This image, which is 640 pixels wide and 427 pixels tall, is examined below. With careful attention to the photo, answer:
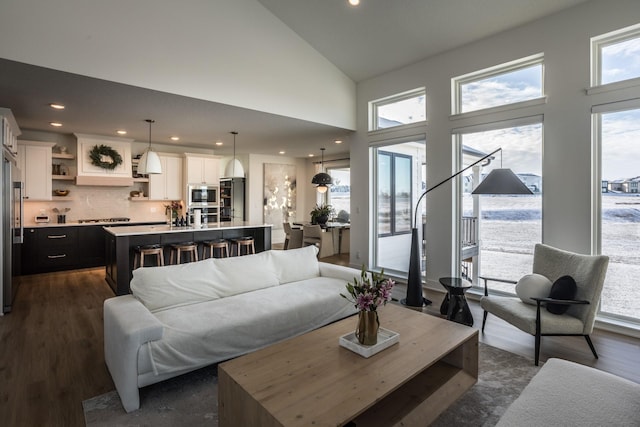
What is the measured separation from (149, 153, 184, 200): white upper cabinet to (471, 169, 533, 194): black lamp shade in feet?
22.6

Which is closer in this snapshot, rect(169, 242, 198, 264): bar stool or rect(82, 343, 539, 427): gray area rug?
rect(82, 343, 539, 427): gray area rug

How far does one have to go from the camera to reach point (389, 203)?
6.51 meters

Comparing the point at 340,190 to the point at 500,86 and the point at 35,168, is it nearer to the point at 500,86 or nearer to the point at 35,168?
the point at 500,86

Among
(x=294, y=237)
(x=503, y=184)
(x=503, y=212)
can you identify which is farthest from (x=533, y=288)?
(x=294, y=237)

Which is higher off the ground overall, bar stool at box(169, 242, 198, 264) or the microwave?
the microwave

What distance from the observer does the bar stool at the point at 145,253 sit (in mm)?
5195

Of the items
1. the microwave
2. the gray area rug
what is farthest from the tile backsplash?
the gray area rug

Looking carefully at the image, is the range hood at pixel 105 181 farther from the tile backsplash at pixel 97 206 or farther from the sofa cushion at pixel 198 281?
the sofa cushion at pixel 198 281

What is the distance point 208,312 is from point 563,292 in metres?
3.12

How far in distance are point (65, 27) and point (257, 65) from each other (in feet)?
7.48

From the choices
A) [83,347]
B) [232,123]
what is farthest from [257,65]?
[83,347]

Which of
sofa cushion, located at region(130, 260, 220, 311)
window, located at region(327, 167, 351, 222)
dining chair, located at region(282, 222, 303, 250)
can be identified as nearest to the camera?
sofa cushion, located at region(130, 260, 220, 311)

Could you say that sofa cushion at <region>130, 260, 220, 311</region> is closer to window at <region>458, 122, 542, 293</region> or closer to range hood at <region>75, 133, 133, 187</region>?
window at <region>458, 122, 542, 293</region>

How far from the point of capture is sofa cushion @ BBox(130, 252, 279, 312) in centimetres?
294
